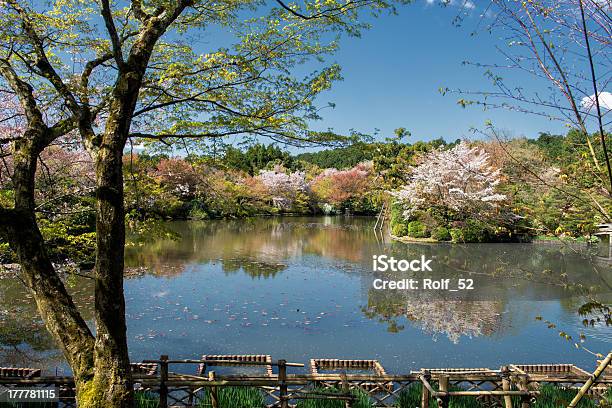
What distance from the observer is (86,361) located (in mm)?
2662

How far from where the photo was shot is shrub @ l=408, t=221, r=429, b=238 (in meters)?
18.8

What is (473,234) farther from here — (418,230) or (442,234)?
(418,230)

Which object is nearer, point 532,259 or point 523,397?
point 523,397

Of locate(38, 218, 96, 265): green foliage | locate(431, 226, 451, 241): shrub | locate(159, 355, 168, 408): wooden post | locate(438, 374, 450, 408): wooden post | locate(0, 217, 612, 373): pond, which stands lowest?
locate(0, 217, 612, 373): pond

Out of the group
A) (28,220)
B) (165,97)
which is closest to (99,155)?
(28,220)

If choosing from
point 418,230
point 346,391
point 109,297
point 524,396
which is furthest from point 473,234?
point 109,297

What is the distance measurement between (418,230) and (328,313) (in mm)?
11394

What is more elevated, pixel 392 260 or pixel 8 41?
pixel 8 41

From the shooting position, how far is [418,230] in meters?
18.8

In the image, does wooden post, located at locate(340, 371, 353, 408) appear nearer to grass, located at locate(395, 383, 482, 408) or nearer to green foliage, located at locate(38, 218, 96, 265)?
grass, located at locate(395, 383, 482, 408)

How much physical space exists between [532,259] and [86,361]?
14026 mm

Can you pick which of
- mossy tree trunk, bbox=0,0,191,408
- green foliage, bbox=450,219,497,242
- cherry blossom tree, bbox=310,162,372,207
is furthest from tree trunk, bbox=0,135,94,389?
cherry blossom tree, bbox=310,162,372,207

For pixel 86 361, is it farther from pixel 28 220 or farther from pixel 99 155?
pixel 99 155

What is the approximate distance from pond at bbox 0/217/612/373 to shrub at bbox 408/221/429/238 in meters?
4.32
